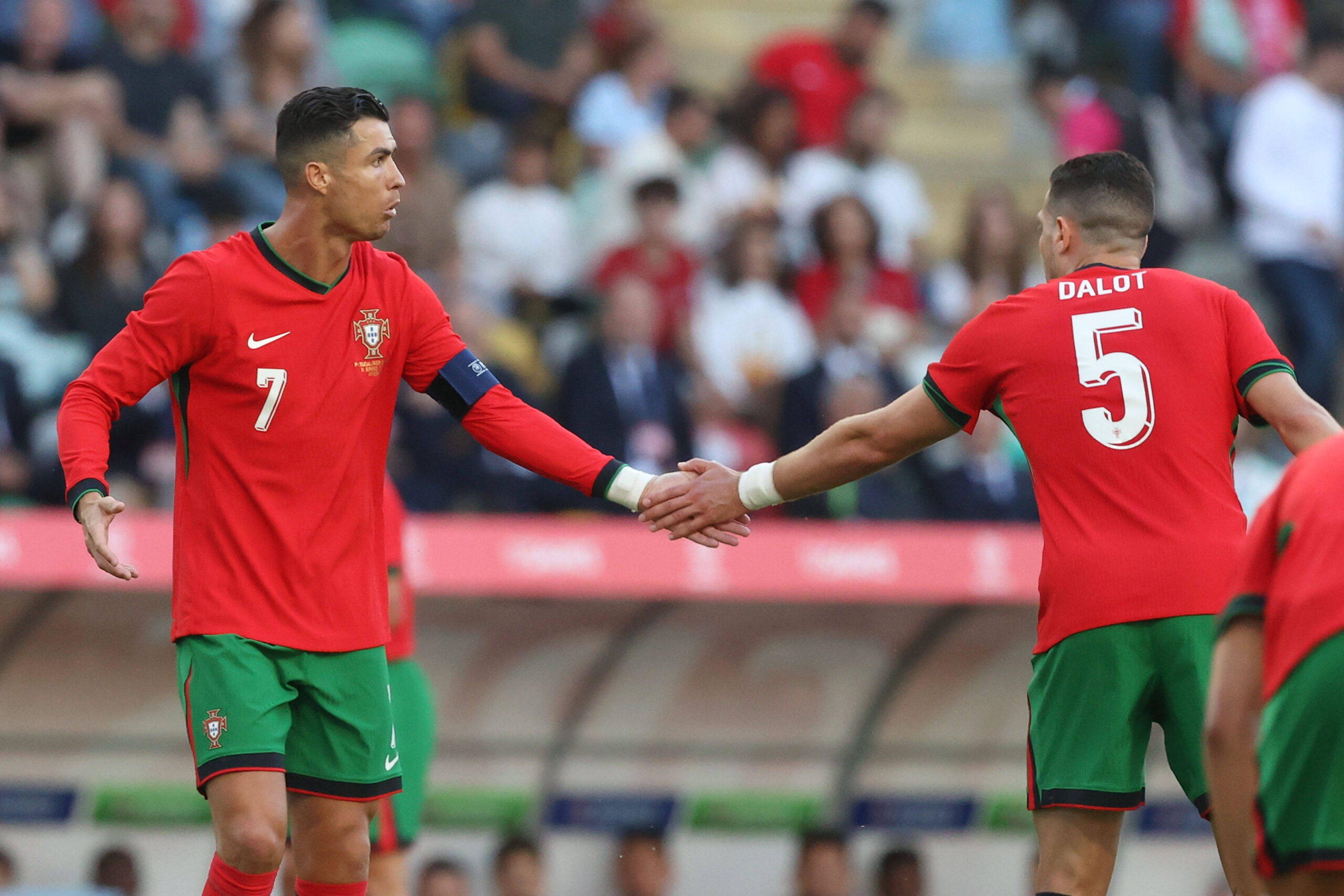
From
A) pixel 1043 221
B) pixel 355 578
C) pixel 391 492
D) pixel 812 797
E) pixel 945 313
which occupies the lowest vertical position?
pixel 812 797

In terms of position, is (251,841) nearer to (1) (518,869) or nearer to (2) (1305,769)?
A: (2) (1305,769)

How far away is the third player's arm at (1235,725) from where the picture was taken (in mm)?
3469

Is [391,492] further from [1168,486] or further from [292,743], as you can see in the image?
[1168,486]

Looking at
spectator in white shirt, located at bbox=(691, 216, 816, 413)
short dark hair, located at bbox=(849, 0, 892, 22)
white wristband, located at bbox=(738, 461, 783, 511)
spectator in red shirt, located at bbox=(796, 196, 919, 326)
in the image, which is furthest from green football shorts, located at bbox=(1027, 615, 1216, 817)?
short dark hair, located at bbox=(849, 0, 892, 22)

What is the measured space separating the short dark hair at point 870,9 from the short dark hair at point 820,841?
6.01 metres

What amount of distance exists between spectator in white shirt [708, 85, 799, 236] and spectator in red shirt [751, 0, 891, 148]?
28cm

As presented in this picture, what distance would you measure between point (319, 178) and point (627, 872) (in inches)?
228

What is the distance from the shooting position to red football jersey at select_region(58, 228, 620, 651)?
197 inches

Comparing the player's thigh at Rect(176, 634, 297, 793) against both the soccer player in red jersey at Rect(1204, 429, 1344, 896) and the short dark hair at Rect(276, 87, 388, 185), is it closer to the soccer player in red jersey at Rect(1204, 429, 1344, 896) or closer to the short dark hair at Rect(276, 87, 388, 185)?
the short dark hair at Rect(276, 87, 388, 185)

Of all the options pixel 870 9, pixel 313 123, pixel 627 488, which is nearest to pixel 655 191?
pixel 870 9

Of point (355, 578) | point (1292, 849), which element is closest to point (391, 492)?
point (355, 578)

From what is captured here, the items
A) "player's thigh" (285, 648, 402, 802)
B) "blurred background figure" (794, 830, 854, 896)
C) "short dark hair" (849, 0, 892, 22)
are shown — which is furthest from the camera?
"short dark hair" (849, 0, 892, 22)

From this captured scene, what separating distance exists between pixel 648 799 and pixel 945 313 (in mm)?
3964

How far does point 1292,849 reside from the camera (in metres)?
3.48
